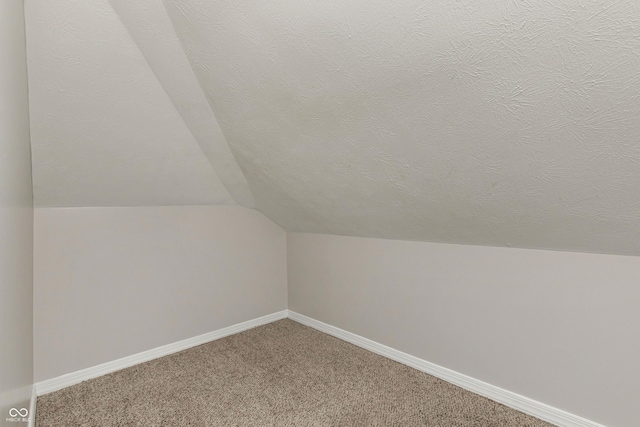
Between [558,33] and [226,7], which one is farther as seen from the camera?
[226,7]

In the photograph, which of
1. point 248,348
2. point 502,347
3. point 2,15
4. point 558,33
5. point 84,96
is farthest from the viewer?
point 248,348

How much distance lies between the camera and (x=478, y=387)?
2025 millimetres

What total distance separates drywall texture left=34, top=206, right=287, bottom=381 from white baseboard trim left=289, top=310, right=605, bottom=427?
2.99 ft

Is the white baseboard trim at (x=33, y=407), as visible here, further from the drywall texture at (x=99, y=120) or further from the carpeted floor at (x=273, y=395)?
the drywall texture at (x=99, y=120)

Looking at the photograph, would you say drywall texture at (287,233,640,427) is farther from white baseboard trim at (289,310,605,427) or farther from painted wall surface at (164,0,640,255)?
painted wall surface at (164,0,640,255)

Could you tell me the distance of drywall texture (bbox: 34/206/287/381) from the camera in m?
2.18

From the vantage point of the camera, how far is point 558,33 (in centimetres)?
90

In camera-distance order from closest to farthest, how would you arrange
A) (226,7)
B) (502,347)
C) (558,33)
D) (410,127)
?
(558,33)
(226,7)
(410,127)
(502,347)

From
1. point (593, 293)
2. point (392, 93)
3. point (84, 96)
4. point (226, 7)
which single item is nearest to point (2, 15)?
point (226, 7)

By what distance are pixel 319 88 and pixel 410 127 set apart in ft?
1.28

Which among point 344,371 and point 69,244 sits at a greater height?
point 69,244

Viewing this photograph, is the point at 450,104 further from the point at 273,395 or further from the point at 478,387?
the point at 273,395

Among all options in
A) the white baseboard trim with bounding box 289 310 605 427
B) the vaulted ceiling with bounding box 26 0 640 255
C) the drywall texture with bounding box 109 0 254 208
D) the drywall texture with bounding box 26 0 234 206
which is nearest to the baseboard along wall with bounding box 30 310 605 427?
the white baseboard trim with bounding box 289 310 605 427

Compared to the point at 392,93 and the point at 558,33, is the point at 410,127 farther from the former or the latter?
the point at 558,33
